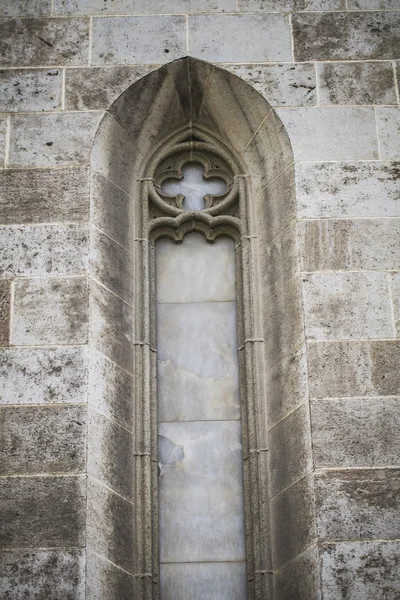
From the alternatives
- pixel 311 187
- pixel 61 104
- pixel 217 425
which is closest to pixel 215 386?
A: pixel 217 425

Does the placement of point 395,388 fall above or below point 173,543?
above

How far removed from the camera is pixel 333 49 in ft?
37.1

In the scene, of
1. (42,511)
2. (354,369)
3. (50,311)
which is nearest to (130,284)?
(50,311)

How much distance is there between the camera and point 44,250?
10438 mm

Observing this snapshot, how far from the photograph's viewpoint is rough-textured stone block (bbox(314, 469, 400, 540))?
944 cm

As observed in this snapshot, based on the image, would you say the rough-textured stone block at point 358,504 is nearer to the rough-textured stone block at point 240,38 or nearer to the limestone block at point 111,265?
the limestone block at point 111,265

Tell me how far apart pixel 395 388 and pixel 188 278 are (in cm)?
210

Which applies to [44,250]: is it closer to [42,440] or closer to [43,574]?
[42,440]

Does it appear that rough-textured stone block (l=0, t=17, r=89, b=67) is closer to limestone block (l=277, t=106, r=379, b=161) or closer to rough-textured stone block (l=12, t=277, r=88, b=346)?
limestone block (l=277, t=106, r=379, b=161)

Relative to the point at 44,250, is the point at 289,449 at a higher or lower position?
lower

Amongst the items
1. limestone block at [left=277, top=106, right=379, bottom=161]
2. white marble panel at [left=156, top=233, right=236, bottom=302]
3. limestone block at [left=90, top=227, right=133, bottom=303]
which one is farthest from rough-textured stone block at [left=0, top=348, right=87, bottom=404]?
limestone block at [left=277, top=106, right=379, bottom=161]

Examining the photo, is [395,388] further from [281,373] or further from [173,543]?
[173,543]

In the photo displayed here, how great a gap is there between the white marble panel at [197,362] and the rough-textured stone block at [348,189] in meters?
1.10

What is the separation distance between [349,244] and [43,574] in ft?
11.1
